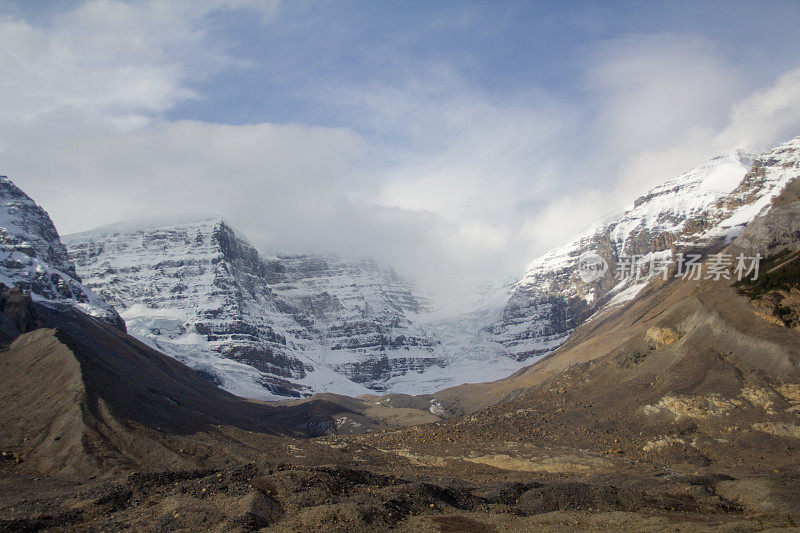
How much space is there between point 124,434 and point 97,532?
27796 mm

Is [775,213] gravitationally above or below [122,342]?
above

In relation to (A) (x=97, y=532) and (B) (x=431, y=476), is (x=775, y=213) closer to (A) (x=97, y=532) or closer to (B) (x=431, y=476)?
(B) (x=431, y=476)

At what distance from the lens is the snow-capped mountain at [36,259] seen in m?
124


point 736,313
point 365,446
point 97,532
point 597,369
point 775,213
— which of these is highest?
point 775,213

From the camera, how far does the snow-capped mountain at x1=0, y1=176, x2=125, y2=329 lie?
124 meters

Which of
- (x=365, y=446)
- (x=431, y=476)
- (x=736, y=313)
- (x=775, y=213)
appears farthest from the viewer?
(x=775, y=213)

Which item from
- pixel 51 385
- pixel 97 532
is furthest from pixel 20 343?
pixel 97 532

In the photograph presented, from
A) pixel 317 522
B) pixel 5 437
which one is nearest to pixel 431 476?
pixel 317 522

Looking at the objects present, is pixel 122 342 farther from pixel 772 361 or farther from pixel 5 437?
pixel 772 361

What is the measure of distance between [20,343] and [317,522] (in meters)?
63.3

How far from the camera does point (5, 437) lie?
43281 mm

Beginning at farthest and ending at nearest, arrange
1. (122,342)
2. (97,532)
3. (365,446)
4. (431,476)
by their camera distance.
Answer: (122,342) < (365,446) < (431,476) < (97,532)

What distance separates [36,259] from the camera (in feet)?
441

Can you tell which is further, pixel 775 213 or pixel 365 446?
pixel 775 213
